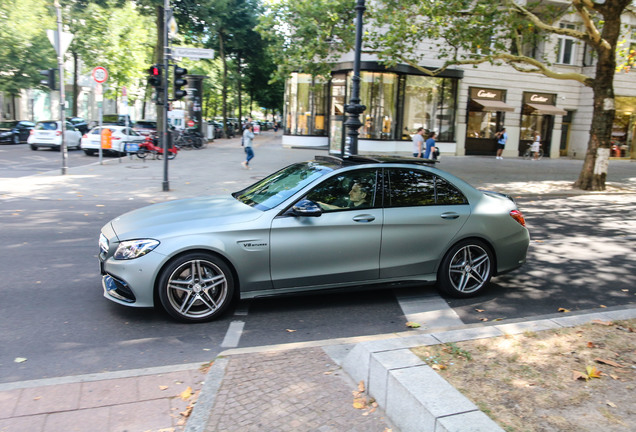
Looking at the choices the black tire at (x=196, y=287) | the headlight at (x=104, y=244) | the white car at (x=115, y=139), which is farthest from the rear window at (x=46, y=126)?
the black tire at (x=196, y=287)

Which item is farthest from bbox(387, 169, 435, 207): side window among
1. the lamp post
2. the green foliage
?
the green foliage

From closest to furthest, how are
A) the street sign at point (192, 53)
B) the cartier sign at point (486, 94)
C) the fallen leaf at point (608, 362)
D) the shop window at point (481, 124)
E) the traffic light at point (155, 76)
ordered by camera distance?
the fallen leaf at point (608, 362) < the traffic light at point (155, 76) < the street sign at point (192, 53) < the cartier sign at point (486, 94) < the shop window at point (481, 124)

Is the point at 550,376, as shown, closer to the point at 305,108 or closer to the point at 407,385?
the point at 407,385

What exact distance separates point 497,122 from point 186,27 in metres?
19.9

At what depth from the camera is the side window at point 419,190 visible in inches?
217

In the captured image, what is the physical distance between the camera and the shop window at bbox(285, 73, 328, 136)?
105ft

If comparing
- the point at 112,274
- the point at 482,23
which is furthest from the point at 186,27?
the point at 112,274

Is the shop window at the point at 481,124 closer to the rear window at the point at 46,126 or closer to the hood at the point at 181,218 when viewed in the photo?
the rear window at the point at 46,126

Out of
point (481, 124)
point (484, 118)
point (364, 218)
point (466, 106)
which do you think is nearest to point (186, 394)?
point (364, 218)

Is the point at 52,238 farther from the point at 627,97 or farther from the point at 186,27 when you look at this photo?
the point at 627,97

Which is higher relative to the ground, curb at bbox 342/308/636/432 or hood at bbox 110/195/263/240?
hood at bbox 110/195/263/240

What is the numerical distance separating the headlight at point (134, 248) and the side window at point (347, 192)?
1.59 m

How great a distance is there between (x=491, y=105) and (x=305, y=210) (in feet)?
93.5

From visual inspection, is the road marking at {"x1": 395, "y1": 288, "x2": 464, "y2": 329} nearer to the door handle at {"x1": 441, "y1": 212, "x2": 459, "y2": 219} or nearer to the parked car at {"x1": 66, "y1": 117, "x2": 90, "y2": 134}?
the door handle at {"x1": 441, "y1": 212, "x2": 459, "y2": 219}
